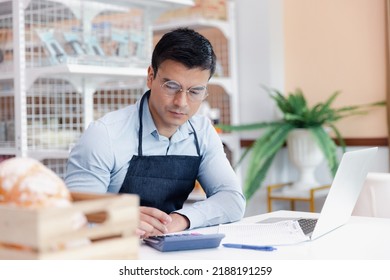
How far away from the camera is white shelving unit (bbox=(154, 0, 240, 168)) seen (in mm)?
4551

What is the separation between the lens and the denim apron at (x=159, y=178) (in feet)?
7.41

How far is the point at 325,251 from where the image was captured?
5.56 feet

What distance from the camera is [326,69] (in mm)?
4496

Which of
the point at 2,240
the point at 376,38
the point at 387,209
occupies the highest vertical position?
the point at 376,38

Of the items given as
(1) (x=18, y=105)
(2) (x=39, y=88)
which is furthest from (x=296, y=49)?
(1) (x=18, y=105)

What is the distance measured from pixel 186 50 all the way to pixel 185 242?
2.43 feet

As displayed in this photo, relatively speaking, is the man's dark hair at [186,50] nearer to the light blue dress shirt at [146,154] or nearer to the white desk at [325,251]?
the light blue dress shirt at [146,154]

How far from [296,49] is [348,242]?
299cm

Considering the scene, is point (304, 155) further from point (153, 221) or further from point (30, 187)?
point (30, 187)

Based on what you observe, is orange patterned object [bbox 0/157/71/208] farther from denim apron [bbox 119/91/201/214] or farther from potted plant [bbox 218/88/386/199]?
potted plant [bbox 218/88/386/199]

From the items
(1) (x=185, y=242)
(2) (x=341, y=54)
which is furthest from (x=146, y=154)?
(2) (x=341, y=54)

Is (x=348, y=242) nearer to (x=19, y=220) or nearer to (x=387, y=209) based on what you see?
(x=387, y=209)

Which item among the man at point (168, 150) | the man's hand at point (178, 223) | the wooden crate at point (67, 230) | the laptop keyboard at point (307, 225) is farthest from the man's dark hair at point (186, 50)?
the wooden crate at point (67, 230)

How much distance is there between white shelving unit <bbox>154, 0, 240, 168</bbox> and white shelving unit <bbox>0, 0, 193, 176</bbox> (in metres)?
0.59
